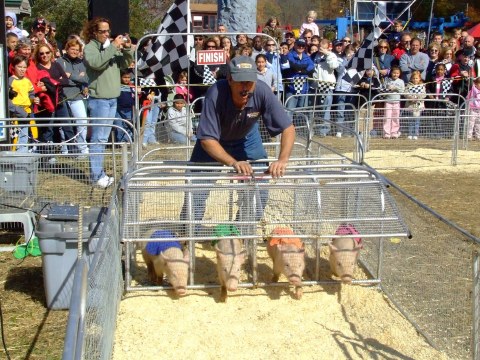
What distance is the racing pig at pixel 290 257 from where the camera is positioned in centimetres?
579

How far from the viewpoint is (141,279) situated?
6.27 metres

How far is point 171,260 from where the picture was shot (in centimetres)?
577

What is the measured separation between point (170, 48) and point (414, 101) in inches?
198

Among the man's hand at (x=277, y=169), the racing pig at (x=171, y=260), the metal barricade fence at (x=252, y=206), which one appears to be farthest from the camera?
the racing pig at (x=171, y=260)

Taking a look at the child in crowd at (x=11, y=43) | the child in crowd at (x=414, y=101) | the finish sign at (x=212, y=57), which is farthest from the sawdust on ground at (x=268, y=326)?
the child in crowd at (x=414, y=101)

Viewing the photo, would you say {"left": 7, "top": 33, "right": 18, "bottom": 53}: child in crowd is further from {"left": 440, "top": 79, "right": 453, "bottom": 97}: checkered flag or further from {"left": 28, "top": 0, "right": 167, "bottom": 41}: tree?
{"left": 28, "top": 0, "right": 167, "bottom": 41}: tree

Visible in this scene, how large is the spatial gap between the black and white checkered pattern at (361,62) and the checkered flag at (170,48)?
533cm

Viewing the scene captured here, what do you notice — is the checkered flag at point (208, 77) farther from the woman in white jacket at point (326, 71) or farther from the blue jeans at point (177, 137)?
the woman in white jacket at point (326, 71)

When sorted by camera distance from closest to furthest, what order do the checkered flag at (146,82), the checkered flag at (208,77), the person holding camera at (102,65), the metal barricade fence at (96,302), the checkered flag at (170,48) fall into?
the metal barricade fence at (96,302), the person holding camera at (102,65), the checkered flag at (170,48), the checkered flag at (146,82), the checkered flag at (208,77)

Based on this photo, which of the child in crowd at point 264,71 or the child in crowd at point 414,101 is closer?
the child in crowd at point 264,71

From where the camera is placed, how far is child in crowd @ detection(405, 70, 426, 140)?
Result: 1355 cm

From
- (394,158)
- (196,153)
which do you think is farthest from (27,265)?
(394,158)

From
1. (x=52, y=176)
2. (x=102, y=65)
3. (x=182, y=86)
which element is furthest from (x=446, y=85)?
(x=52, y=176)

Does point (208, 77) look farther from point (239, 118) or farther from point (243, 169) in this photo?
point (243, 169)
